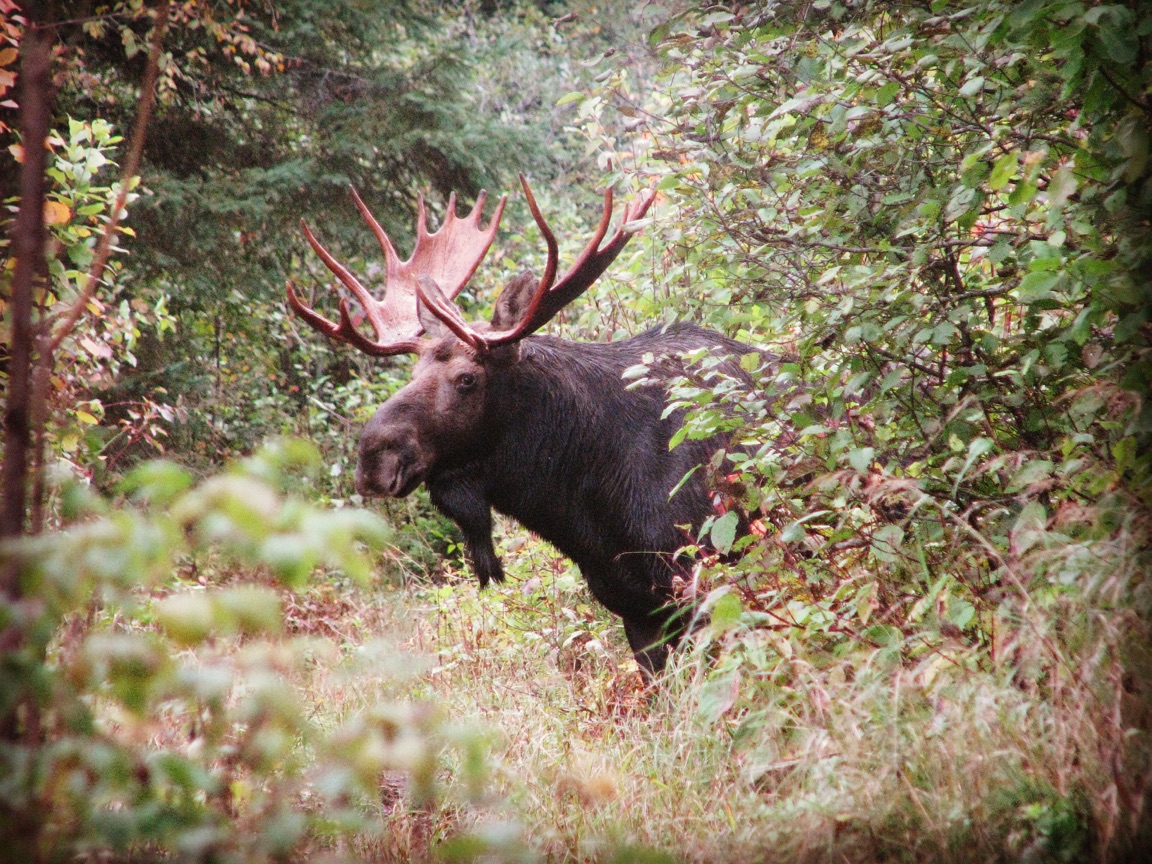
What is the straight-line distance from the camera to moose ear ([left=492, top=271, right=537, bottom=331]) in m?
4.92

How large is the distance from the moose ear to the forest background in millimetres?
620

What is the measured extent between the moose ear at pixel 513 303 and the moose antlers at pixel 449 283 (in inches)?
2.1

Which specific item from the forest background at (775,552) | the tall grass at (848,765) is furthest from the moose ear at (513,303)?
the tall grass at (848,765)

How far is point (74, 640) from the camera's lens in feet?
7.43

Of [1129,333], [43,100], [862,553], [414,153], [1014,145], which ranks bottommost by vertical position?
[862,553]

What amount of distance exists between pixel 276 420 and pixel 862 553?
25.3ft

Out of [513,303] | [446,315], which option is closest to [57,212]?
[446,315]

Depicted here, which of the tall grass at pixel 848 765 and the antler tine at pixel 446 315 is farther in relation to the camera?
the antler tine at pixel 446 315

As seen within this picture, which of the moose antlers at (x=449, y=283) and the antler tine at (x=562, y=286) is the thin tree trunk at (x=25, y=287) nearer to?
the moose antlers at (x=449, y=283)

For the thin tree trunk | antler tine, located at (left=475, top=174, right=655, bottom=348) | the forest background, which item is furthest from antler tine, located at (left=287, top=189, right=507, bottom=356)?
the thin tree trunk

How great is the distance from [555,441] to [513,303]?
2.40ft

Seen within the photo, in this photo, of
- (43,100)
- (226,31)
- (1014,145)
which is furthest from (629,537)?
(226,31)

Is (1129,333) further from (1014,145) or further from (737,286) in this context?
(737,286)

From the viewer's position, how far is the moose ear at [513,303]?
194 inches
